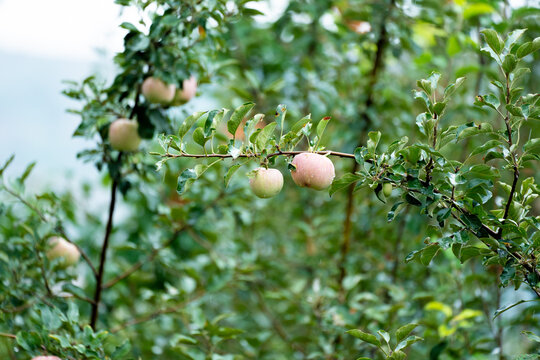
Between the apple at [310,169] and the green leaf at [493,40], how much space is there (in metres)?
0.23

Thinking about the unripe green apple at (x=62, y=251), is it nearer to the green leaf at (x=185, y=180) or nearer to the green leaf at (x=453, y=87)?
the green leaf at (x=185, y=180)

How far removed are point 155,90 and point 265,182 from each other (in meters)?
0.35

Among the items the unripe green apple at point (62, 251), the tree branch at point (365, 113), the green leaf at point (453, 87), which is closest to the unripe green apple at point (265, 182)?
the green leaf at point (453, 87)

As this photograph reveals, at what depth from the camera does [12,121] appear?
7.56 ft

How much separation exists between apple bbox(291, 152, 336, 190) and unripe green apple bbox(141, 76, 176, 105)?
0.35 metres

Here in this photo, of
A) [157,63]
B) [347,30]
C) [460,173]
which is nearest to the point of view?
[460,173]

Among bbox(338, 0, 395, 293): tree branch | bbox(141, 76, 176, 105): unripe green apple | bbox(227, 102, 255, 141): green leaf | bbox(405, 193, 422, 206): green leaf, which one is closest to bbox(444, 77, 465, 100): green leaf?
bbox(405, 193, 422, 206): green leaf

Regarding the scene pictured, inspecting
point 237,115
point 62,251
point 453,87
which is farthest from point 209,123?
point 62,251

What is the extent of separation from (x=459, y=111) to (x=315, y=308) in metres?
0.66

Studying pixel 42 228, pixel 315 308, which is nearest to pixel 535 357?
pixel 315 308

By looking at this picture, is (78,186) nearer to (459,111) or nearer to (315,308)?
(315,308)

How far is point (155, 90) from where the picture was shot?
87 cm

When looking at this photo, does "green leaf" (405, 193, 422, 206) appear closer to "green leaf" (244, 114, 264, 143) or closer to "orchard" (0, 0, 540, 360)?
"orchard" (0, 0, 540, 360)

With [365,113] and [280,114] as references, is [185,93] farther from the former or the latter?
[365,113]
